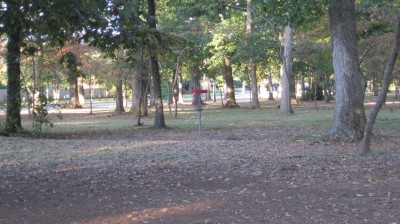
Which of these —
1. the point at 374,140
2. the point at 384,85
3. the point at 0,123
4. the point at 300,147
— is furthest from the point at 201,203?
the point at 0,123

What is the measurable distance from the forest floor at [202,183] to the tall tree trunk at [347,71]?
24.4 inches

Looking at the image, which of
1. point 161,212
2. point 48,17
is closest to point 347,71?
point 48,17

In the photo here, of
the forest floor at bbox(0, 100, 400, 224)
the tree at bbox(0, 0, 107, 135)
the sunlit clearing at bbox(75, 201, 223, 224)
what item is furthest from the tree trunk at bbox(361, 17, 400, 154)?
the tree at bbox(0, 0, 107, 135)

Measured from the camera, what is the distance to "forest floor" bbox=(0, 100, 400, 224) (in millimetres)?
6195

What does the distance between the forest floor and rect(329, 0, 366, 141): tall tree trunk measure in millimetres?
620

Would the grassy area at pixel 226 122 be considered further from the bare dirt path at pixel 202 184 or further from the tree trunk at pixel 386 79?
the tree trunk at pixel 386 79

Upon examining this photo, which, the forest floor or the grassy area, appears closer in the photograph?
the forest floor

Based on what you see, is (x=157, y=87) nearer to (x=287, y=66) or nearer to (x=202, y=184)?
(x=287, y=66)

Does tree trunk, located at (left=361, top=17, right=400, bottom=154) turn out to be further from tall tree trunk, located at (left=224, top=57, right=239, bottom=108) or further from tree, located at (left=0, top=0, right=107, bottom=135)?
tall tree trunk, located at (left=224, top=57, right=239, bottom=108)

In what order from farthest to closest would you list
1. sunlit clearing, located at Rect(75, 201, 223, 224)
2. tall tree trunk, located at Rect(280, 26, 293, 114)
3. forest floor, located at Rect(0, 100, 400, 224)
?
tall tree trunk, located at Rect(280, 26, 293, 114) → forest floor, located at Rect(0, 100, 400, 224) → sunlit clearing, located at Rect(75, 201, 223, 224)

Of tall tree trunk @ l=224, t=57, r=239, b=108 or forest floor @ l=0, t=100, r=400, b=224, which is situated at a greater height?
tall tree trunk @ l=224, t=57, r=239, b=108

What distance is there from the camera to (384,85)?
9.96 metres

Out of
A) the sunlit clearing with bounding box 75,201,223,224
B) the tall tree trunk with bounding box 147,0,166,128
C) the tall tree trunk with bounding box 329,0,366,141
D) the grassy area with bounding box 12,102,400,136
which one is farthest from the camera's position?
the grassy area with bounding box 12,102,400,136

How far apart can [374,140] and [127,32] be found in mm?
8147
